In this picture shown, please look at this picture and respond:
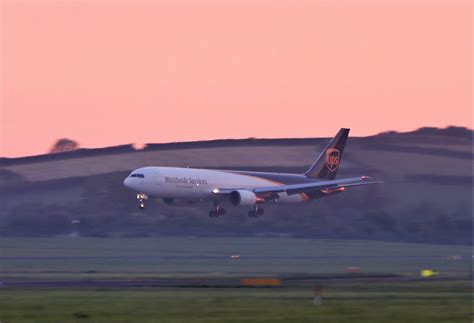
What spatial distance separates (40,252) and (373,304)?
43822 millimetres

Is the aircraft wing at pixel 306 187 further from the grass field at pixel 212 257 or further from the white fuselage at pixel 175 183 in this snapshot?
the white fuselage at pixel 175 183

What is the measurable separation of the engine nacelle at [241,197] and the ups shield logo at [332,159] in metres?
13.5

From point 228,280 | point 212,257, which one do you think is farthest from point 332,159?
point 228,280

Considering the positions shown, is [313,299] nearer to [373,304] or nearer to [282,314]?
[373,304]

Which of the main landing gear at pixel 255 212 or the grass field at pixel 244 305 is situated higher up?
the main landing gear at pixel 255 212

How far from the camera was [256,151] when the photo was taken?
398 feet

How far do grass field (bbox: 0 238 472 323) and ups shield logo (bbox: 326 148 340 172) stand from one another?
386 inches

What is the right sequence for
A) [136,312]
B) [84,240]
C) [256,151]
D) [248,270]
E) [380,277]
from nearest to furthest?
[136,312] < [380,277] < [248,270] < [84,240] < [256,151]

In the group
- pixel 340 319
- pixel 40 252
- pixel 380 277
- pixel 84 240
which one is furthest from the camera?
pixel 84 240

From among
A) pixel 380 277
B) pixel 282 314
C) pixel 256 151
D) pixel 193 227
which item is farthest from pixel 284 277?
pixel 256 151

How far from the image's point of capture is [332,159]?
101 meters

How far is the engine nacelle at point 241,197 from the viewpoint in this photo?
87.8 metres

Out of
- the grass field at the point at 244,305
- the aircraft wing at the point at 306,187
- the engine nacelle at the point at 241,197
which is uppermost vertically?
the aircraft wing at the point at 306,187

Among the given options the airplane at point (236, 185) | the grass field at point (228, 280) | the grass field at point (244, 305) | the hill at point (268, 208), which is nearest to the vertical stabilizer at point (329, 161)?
the airplane at point (236, 185)
